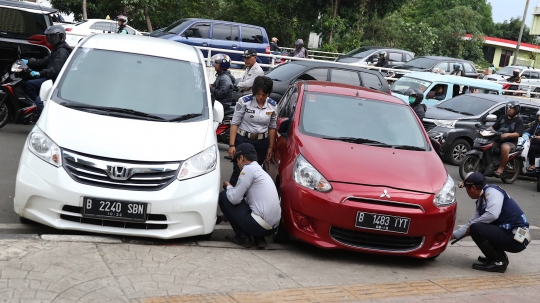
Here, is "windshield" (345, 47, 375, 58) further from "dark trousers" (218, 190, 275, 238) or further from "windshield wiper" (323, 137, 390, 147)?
"dark trousers" (218, 190, 275, 238)

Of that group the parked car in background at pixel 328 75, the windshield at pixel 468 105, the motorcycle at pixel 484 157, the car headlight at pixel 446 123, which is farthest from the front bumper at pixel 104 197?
the windshield at pixel 468 105

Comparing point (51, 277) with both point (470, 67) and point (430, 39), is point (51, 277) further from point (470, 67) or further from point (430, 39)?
point (430, 39)

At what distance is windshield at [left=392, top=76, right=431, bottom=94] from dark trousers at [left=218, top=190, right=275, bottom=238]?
1281 centimetres

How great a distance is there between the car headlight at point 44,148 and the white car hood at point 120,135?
0.05 meters

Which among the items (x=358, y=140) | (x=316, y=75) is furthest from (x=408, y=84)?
(x=358, y=140)

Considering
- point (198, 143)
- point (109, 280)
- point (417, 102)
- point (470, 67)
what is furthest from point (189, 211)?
point (470, 67)

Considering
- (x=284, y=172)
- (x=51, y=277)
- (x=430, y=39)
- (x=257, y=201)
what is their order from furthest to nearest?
(x=430, y=39), (x=284, y=172), (x=257, y=201), (x=51, y=277)

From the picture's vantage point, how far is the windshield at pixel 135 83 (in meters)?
7.25

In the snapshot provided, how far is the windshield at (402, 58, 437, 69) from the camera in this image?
84.8 ft

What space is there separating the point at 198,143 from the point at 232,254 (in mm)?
1110

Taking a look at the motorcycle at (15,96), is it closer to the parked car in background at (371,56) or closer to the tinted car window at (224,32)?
the tinted car window at (224,32)

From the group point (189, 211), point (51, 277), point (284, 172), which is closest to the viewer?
point (51, 277)

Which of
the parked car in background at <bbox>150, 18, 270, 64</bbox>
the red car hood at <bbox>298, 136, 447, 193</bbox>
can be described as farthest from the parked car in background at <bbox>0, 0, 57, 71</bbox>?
the parked car in background at <bbox>150, 18, 270, 64</bbox>

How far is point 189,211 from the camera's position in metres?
6.48
